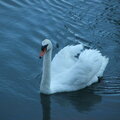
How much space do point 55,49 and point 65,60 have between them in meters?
1.44

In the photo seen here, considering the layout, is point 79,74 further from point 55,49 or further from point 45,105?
point 55,49

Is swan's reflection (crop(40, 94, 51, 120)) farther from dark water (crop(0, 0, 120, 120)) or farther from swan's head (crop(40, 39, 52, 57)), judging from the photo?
swan's head (crop(40, 39, 52, 57))

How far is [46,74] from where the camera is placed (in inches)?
407

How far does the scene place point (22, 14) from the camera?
569 inches

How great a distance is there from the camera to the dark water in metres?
10.0

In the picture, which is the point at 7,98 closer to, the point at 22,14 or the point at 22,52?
the point at 22,52

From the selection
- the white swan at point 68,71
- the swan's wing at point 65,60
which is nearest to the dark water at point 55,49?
the white swan at point 68,71

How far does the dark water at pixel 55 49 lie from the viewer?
395 inches

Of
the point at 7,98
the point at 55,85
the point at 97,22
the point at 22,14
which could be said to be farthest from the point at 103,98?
the point at 22,14

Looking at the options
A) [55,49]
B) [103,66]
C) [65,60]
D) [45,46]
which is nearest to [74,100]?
[65,60]

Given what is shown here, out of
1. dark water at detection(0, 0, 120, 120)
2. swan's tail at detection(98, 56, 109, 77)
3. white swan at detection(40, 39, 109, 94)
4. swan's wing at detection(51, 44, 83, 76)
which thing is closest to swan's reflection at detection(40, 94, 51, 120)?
dark water at detection(0, 0, 120, 120)

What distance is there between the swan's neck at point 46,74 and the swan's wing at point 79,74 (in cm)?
23

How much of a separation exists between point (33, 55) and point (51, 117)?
2624 mm

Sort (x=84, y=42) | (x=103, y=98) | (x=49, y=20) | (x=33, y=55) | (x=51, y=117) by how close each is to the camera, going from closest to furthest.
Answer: (x=51, y=117), (x=103, y=98), (x=33, y=55), (x=84, y=42), (x=49, y=20)
